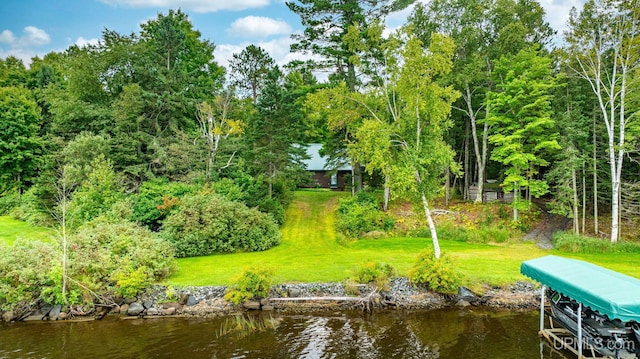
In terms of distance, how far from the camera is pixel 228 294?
13406 mm

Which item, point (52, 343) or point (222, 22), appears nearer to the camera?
point (52, 343)

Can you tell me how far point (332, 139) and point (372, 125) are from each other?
1257 cm

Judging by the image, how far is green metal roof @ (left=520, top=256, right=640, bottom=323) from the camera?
7.73 meters

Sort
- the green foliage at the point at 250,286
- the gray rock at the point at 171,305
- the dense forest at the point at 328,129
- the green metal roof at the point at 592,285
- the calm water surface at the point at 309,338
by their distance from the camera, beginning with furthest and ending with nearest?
the dense forest at the point at 328,129 → the gray rock at the point at 171,305 → the green foliage at the point at 250,286 → the calm water surface at the point at 309,338 → the green metal roof at the point at 592,285

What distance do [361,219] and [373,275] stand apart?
9659mm

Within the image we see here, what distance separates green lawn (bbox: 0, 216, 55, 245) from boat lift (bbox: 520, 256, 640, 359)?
23.6 meters

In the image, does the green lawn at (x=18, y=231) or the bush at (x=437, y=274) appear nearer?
the bush at (x=437, y=274)

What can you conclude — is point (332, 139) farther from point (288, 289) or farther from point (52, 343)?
point (52, 343)

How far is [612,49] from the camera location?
67.7 feet

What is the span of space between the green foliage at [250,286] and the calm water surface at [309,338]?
987 mm

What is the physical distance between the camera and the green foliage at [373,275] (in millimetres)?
14156

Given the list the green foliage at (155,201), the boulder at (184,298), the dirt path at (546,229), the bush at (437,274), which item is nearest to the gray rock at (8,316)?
the boulder at (184,298)

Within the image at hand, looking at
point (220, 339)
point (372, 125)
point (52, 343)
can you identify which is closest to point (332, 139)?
point (372, 125)

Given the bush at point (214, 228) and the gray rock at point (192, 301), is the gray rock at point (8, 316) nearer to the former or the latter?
the gray rock at point (192, 301)
